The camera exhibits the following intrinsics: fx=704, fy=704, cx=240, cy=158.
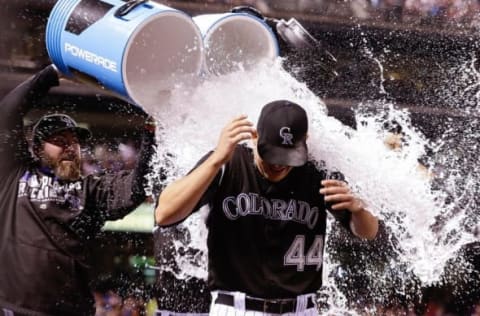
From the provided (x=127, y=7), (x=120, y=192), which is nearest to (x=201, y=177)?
(x=127, y=7)

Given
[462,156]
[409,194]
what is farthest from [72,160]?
[462,156]

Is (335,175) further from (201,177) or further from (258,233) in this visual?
(201,177)

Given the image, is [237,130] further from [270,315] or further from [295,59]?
[295,59]

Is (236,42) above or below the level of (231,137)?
above

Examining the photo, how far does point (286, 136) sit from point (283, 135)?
0.01m

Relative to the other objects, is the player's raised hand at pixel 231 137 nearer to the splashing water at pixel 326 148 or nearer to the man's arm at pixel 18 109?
the splashing water at pixel 326 148

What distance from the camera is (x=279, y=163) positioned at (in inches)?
69.9

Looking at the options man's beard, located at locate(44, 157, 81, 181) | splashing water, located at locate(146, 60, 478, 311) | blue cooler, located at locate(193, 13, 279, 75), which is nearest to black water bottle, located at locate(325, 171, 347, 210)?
splashing water, located at locate(146, 60, 478, 311)

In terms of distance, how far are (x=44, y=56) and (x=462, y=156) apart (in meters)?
1.92

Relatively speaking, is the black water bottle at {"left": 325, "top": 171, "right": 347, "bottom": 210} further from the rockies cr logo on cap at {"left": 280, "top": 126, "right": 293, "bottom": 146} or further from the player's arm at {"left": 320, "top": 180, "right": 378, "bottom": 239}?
the rockies cr logo on cap at {"left": 280, "top": 126, "right": 293, "bottom": 146}

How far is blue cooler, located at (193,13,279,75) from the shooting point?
228 centimetres

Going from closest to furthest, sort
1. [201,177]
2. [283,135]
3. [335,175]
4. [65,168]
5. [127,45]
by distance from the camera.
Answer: [201,177] < [283,135] < [127,45] < [335,175] < [65,168]

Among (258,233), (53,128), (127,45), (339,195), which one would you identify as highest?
(127,45)

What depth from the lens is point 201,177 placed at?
1.70 m
